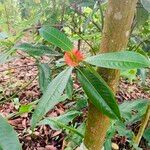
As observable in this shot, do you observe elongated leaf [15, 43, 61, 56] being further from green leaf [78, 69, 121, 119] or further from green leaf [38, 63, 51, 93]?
green leaf [78, 69, 121, 119]

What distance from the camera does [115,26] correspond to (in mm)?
606

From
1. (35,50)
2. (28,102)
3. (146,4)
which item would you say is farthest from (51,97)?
(28,102)

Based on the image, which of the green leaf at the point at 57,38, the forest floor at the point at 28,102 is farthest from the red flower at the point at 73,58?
the forest floor at the point at 28,102

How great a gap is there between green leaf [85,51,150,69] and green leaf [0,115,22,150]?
0.60 ft

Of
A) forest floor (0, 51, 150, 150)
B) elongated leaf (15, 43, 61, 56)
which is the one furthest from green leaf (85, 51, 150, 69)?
forest floor (0, 51, 150, 150)

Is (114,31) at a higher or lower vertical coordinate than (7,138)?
higher

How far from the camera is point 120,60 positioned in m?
0.57

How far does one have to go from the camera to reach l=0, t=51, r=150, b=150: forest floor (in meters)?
1.38

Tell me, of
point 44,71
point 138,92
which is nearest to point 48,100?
point 44,71

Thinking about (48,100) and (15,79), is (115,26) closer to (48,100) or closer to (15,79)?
(48,100)

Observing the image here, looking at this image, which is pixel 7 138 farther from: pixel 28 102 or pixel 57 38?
pixel 28 102

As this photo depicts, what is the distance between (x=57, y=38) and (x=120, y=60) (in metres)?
0.13

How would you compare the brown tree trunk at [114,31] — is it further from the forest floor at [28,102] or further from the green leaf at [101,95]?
the forest floor at [28,102]

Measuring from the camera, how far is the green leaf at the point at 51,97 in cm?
55
